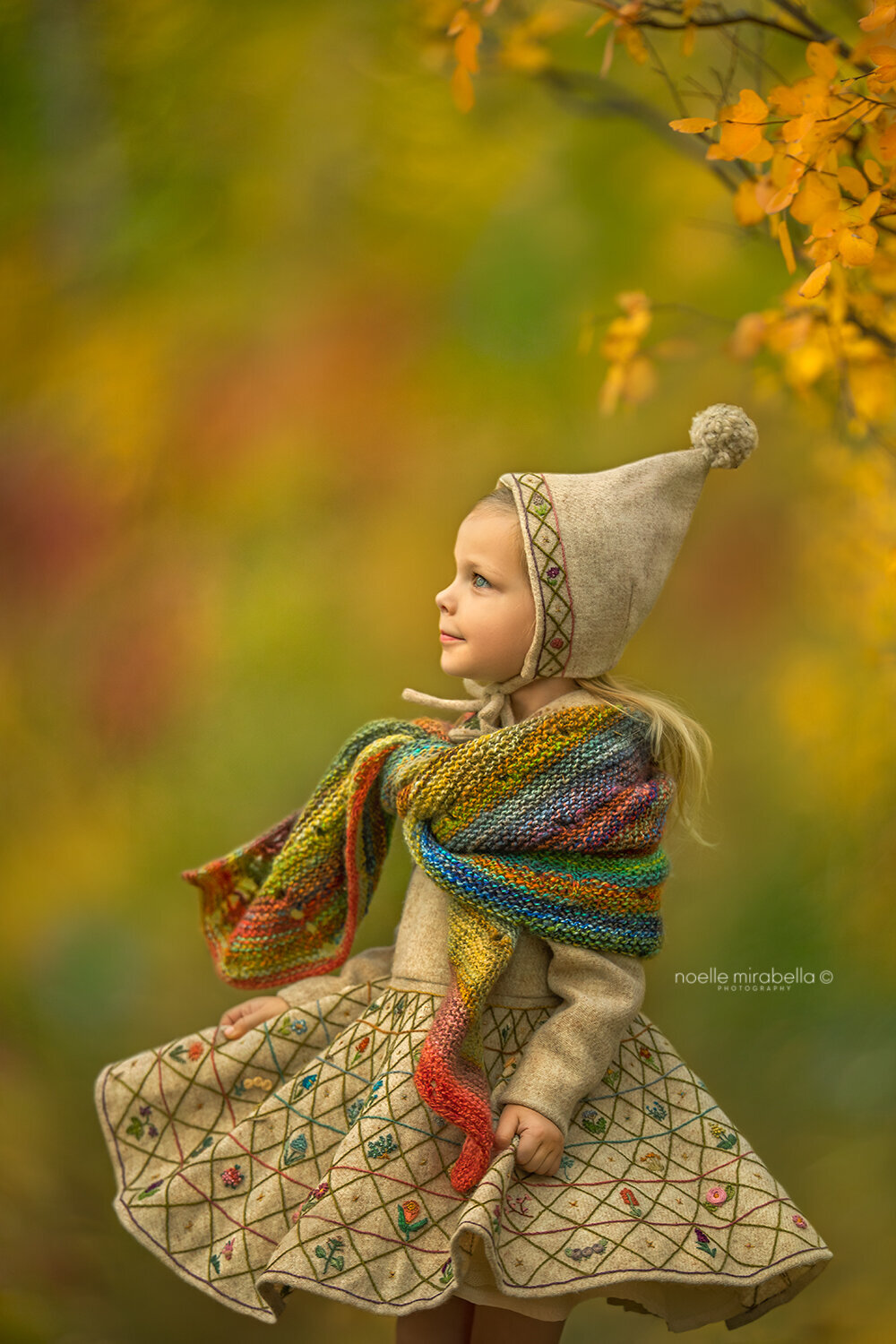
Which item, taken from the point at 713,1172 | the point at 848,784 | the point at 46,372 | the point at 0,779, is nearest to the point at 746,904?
the point at 848,784

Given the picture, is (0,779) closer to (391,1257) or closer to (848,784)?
(391,1257)

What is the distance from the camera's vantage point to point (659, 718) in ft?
4.77

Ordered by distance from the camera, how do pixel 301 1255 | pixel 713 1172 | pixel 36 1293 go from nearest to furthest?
1. pixel 301 1255
2. pixel 713 1172
3. pixel 36 1293

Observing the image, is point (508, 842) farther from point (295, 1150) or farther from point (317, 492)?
point (317, 492)

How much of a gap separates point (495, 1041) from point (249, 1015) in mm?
328

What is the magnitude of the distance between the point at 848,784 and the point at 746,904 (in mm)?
238

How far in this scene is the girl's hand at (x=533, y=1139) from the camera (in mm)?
1259

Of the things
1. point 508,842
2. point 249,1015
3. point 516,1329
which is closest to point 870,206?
point 508,842

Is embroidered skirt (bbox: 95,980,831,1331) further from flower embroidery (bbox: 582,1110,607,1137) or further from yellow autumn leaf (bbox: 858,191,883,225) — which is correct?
yellow autumn leaf (bbox: 858,191,883,225)

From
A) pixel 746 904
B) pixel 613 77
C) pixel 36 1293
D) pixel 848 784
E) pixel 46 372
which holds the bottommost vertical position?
pixel 36 1293

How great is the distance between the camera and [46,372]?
193 cm

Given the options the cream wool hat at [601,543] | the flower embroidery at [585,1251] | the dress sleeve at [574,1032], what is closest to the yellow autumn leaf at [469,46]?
the cream wool hat at [601,543]

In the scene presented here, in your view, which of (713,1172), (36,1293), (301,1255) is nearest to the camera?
(301,1255)

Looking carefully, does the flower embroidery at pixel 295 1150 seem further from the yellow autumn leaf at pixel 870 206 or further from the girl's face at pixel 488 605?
the yellow autumn leaf at pixel 870 206
